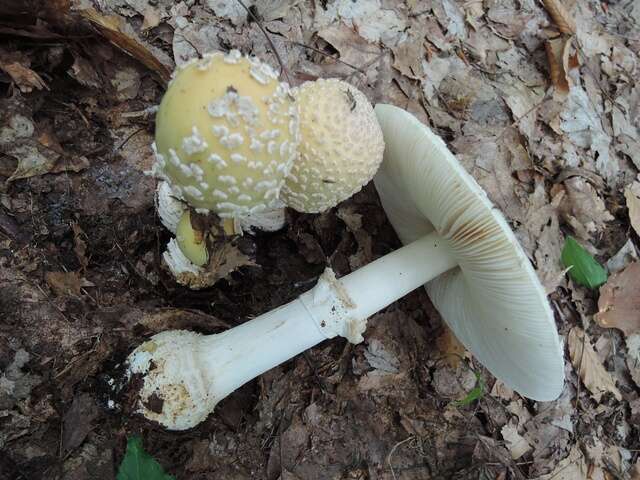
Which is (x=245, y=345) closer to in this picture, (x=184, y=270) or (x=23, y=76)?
(x=184, y=270)

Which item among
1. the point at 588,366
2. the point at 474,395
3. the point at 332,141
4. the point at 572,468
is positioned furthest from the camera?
the point at 588,366

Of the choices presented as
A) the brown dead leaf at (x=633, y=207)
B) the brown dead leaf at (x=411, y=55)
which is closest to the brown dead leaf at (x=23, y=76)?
the brown dead leaf at (x=411, y=55)

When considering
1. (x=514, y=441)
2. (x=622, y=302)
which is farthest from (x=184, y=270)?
(x=622, y=302)

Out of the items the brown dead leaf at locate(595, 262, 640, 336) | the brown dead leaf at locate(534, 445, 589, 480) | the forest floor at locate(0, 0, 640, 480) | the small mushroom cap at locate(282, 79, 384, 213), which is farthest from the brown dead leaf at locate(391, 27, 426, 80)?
the brown dead leaf at locate(534, 445, 589, 480)

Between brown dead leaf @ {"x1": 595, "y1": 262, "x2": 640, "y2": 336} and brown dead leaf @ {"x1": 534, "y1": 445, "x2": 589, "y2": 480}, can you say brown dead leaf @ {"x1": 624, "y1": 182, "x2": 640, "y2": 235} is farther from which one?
brown dead leaf @ {"x1": 534, "y1": 445, "x2": 589, "y2": 480}

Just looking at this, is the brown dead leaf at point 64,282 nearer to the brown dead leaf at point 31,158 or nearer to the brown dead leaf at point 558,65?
the brown dead leaf at point 31,158

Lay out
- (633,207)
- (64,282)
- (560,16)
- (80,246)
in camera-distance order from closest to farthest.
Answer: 1. (64,282)
2. (80,246)
3. (633,207)
4. (560,16)

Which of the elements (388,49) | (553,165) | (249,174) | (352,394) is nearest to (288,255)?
(352,394)
